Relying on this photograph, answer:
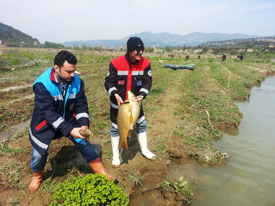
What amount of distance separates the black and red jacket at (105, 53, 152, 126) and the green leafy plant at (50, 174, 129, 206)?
1318 millimetres

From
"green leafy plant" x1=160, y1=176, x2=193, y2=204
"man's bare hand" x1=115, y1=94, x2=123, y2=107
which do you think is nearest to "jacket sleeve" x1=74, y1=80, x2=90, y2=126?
"man's bare hand" x1=115, y1=94, x2=123, y2=107

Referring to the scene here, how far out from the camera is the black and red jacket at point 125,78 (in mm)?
3164

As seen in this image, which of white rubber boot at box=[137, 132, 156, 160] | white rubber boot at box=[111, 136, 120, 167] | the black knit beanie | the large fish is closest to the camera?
the large fish

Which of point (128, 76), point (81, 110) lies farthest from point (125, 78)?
point (81, 110)

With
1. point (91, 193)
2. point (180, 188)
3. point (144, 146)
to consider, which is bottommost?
point (180, 188)

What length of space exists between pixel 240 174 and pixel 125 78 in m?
3.14

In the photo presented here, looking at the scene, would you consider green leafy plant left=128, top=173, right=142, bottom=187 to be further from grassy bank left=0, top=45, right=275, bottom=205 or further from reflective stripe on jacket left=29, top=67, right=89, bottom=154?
reflective stripe on jacket left=29, top=67, right=89, bottom=154

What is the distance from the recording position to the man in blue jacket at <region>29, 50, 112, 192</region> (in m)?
2.57

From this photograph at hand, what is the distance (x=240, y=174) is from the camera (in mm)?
3879

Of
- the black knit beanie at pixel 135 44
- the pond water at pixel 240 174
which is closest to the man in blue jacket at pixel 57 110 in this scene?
the black knit beanie at pixel 135 44

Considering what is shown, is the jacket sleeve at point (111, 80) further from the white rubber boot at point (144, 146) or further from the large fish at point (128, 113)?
the white rubber boot at point (144, 146)

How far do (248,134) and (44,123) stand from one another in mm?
5774

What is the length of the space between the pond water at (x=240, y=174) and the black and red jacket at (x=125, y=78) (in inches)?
72.5

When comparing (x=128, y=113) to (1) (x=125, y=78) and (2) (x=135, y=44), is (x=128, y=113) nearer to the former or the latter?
(1) (x=125, y=78)
